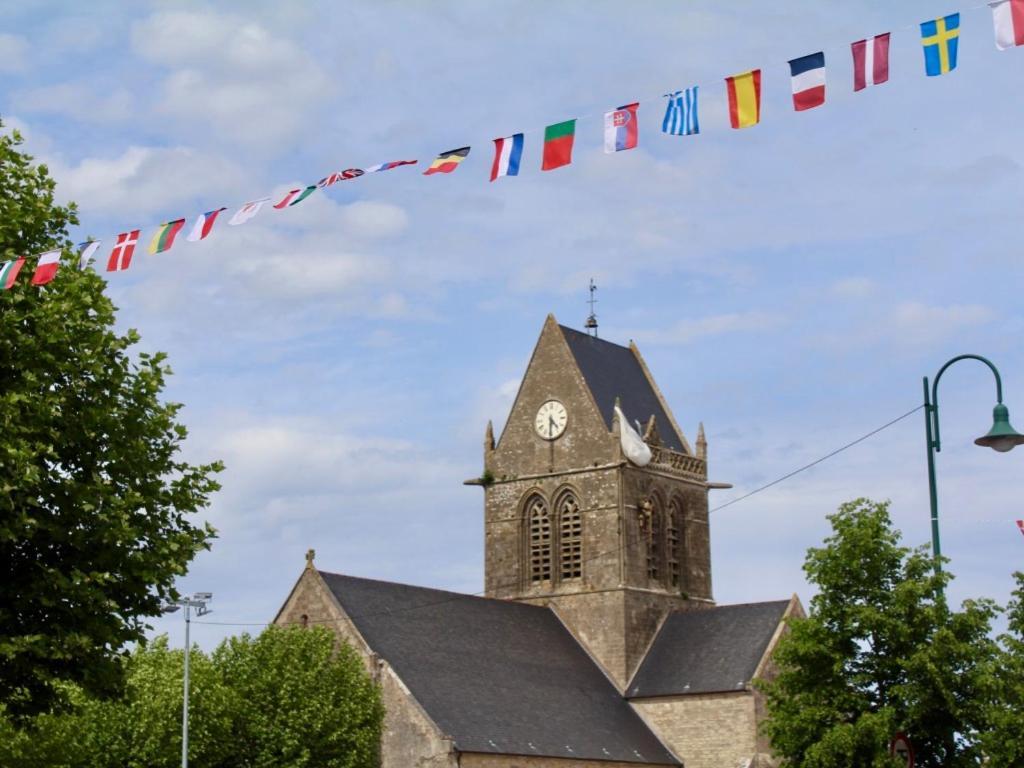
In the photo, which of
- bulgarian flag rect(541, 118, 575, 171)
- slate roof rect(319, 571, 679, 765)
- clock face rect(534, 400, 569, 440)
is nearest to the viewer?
bulgarian flag rect(541, 118, 575, 171)

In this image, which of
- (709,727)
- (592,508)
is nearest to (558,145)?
(709,727)

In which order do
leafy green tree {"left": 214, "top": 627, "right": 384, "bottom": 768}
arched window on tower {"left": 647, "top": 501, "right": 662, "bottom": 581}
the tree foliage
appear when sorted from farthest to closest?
arched window on tower {"left": 647, "top": 501, "right": 662, "bottom": 581} → leafy green tree {"left": 214, "top": 627, "right": 384, "bottom": 768} → the tree foliage

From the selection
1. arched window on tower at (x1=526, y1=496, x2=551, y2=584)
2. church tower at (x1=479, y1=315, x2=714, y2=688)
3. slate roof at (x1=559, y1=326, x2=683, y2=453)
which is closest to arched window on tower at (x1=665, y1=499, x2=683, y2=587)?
church tower at (x1=479, y1=315, x2=714, y2=688)

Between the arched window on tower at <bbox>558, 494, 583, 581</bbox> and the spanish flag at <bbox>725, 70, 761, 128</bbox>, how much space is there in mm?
43720

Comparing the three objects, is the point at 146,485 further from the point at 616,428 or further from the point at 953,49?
the point at 616,428

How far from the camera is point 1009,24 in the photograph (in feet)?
64.0

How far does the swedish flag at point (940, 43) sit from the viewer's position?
21172 mm

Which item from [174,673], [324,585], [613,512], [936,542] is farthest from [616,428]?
[936,542]

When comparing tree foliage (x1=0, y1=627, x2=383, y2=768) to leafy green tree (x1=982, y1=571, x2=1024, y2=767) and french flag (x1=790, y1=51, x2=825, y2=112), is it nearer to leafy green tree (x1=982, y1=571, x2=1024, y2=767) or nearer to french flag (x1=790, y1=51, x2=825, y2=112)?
leafy green tree (x1=982, y1=571, x2=1024, y2=767)

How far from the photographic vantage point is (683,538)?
226 feet

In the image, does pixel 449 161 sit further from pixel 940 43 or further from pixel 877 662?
pixel 877 662

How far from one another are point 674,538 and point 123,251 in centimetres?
4365

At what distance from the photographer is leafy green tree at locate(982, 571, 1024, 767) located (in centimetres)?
2978

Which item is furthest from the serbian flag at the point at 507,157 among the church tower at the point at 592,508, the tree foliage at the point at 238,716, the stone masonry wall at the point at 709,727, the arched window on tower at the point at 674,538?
the arched window on tower at the point at 674,538
